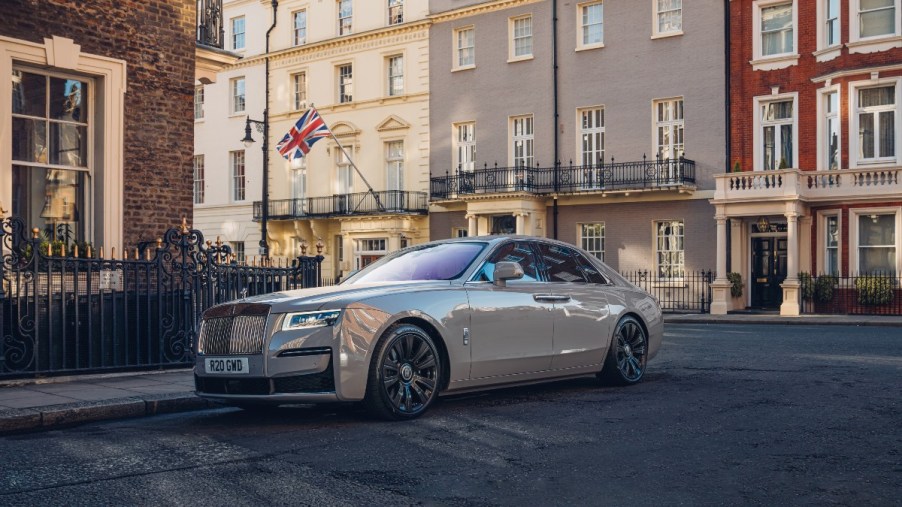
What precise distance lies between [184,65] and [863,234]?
22.0 meters

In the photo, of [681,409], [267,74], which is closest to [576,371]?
[681,409]

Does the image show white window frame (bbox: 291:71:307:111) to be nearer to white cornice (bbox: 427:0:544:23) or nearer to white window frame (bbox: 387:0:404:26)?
white window frame (bbox: 387:0:404:26)

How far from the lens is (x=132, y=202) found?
13117mm

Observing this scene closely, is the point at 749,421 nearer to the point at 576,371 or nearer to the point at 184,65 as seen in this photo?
the point at 576,371

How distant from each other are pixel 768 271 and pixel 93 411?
26253 mm

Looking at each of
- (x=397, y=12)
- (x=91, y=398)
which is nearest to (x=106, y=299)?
(x=91, y=398)

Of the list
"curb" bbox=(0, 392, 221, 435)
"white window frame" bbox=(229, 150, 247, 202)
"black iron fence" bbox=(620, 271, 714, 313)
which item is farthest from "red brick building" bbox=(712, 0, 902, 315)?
"curb" bbox=(0, 392, 221, 435)

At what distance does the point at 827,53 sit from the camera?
29344mm

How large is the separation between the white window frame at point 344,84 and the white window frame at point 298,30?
2520 mm

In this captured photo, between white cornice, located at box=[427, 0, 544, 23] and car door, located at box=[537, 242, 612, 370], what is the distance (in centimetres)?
2723

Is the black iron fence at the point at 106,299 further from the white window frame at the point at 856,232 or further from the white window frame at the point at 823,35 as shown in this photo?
the white window frame at the point at 823,35

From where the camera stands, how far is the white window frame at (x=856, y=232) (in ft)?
92.2

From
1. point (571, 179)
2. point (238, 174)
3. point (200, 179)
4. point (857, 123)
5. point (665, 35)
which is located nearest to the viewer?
point (857, 123)

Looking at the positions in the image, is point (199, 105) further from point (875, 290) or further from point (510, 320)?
point (510, 320)
